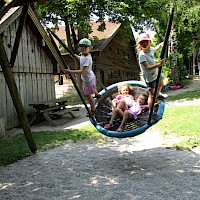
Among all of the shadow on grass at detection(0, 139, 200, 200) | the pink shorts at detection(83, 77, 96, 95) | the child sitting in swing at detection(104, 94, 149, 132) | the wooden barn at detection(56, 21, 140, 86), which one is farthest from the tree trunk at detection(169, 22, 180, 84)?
the pink shorts at detection(83, 77, 96, 95)

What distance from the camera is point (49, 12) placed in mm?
18344

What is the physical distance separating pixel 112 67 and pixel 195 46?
11380 mm

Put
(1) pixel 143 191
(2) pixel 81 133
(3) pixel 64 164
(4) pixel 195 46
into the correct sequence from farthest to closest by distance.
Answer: (4) pixel 195 46 < (2) pixel 81 133 < (3) pixel 64 164 < (1) pixel 143 191

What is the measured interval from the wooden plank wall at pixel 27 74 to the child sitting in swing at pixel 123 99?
5.46m

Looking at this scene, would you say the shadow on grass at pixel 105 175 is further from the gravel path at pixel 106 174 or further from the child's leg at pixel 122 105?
the child's leg at pixel 122 105

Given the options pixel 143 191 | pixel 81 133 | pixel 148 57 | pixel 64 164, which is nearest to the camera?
pixel 143 191

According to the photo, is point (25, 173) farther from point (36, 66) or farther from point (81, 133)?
point (36, 66)

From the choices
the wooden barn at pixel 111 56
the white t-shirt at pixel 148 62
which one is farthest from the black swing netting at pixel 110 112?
the wooden barn at pixel 111 56

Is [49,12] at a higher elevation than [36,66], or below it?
higher

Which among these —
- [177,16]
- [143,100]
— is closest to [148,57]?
[143,100]

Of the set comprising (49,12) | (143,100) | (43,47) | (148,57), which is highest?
(49,12)

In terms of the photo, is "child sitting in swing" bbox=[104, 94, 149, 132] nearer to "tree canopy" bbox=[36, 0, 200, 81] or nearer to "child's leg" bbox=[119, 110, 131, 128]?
"child's leg" bbox=[119, 110, 131, 128]

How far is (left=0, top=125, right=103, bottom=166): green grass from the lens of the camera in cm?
623

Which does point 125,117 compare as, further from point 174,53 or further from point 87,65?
point 174,53
